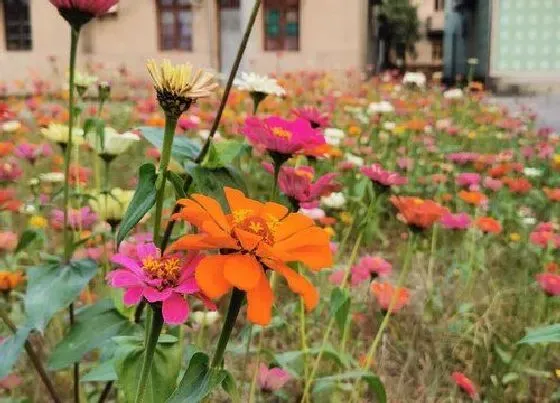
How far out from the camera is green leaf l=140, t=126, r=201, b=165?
30.2 inches

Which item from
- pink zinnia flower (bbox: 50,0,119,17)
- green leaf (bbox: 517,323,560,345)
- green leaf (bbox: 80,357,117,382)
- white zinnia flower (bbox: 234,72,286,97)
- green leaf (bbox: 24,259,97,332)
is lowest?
green leaf (bbox: 80,357,117,382)

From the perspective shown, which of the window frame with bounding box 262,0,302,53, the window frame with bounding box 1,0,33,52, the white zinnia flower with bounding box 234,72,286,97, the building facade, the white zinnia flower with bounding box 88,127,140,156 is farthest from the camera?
the window frame with bounding box 1,0,33,52

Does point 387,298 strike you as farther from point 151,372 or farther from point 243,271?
point 243,271

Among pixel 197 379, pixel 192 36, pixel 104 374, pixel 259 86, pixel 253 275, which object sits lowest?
pixel 104 374

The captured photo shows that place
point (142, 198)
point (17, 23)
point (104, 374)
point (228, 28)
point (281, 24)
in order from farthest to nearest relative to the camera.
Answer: point (17, 23)
point (228, 28)
point (281, 24)
point (104, 374)
point (142, 198)

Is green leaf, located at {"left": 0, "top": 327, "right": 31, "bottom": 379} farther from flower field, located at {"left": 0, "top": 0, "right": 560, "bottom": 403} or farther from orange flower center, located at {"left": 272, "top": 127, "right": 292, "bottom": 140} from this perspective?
orange flower center, located at {"left": 272, "top": 127, "right": 292, "bottom": 140}

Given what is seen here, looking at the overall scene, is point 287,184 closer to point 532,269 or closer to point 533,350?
point 533,350

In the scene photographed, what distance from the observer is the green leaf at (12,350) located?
2.79 ft

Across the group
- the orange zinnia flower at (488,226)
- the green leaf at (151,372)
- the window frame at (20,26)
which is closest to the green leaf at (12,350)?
the green leaf at (151,372)

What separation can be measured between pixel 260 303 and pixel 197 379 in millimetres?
119

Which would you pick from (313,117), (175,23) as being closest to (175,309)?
(313,117)

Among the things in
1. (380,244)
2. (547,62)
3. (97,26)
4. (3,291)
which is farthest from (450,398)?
(97,26)

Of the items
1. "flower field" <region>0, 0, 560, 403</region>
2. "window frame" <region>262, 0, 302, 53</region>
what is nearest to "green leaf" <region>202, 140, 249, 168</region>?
"flower field" <region>0, 0, 560, 403</region>

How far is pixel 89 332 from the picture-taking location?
2.92 feet
